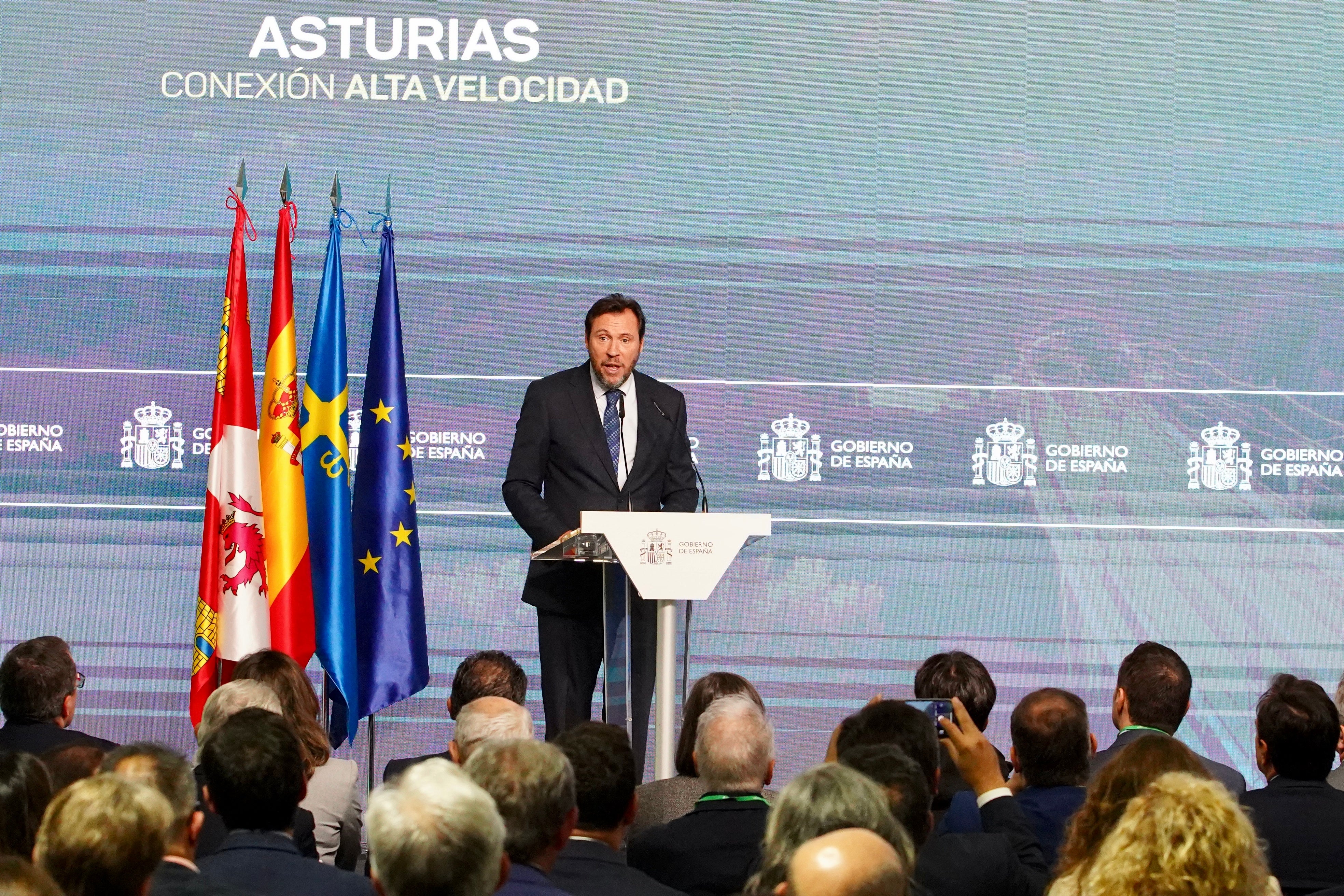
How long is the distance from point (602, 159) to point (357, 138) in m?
0.98

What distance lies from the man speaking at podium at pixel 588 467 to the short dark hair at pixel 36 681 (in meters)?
1.29

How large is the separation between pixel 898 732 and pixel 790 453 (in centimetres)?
326

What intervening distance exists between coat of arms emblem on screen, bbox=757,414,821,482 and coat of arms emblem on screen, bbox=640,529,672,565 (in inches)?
89.5

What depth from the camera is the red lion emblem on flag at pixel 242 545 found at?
5754 millimetres

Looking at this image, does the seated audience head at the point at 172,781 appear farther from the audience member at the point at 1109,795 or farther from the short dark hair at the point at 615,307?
the short dark hair at the point at 615,307

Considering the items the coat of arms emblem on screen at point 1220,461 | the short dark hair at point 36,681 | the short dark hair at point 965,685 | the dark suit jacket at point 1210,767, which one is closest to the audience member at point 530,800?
the dark suit jacket at point 1210,767

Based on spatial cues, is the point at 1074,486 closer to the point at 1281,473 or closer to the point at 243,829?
the point at 1281,473

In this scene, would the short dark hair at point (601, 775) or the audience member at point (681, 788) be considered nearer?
the short dark hair at point (601, 775)

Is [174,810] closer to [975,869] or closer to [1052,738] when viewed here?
[975,869]

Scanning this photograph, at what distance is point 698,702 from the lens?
3713mm

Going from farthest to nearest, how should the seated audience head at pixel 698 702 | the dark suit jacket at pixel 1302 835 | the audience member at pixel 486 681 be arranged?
the audience member at pixel 486 681 < the seated audience head at pixel 698 702 < the dark suit jacket at pixel 1302 835

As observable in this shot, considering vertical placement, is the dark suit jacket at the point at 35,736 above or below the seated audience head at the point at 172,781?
below

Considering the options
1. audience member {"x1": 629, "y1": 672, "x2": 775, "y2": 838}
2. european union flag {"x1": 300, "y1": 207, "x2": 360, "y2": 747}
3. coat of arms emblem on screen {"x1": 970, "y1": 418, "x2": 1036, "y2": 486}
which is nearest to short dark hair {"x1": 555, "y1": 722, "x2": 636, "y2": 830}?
audience member {"x1": 629, "y1": 672, "x2": 775, "y2": 838}

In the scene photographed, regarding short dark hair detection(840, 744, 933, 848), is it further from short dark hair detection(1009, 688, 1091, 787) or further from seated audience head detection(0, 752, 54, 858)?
seated audience head detection(0, 752, 54, 858)
